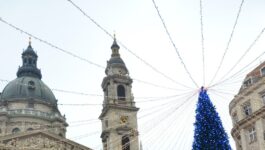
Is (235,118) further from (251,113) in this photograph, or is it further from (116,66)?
(116,66)

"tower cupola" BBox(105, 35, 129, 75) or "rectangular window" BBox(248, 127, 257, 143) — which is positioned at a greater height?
"tower cupola" BBox(105, 35, 129, 75)

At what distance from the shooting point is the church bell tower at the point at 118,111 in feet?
156

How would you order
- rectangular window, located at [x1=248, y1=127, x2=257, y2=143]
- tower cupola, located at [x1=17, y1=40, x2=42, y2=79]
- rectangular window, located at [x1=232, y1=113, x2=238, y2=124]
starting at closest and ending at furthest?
rectangular window, located at [x1=248, y1=127, x2=257, y2=143] < rectangular window, located at [x1=232, y1=113, x2=238, y2=124] < tower cupola, located at [x1=17, y1=40, x2=42, y2=79]

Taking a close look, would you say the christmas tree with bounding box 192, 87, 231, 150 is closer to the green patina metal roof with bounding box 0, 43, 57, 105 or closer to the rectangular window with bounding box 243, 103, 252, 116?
the rectangular window with bounding box 243, 103, 252, 116

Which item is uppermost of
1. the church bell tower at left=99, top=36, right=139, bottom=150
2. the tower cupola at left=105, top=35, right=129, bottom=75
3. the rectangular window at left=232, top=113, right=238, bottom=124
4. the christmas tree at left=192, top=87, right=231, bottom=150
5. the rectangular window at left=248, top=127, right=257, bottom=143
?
the tower cupola at left=105, top=35, right=129, bottom=75

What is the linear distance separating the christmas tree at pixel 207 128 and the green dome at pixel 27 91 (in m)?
50.4

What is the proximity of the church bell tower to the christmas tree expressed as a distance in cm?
2782

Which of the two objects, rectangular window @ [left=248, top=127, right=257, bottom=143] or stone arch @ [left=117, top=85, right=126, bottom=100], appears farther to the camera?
stone arch @ [left=117, top=85, right=126, bottom=100]

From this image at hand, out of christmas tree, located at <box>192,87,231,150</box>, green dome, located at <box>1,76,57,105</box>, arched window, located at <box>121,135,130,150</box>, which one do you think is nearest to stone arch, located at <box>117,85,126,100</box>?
arched window, located at <box>121,135,130,150</box>

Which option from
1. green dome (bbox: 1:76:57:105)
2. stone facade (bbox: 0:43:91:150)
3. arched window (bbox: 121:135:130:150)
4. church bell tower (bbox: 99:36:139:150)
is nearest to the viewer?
church bell tower (bbox: 99:36:139:150)

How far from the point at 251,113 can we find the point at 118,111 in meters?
17.7

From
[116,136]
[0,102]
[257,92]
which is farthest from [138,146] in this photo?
[0,102]

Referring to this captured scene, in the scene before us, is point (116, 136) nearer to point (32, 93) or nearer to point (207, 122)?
point (32, 93)

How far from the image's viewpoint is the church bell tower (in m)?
47.5
